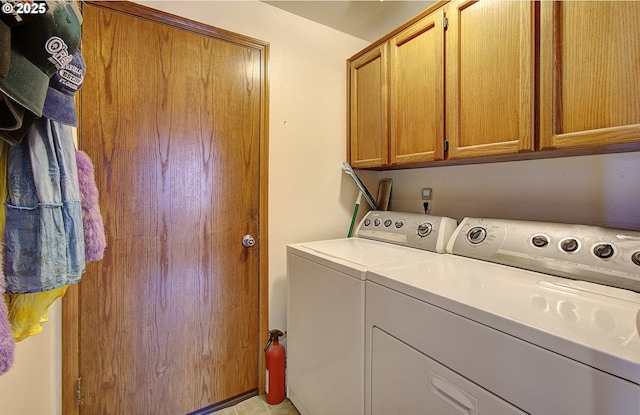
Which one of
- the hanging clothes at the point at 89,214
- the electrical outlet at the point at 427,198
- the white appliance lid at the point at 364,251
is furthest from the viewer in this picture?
the electrical outlet at the point at 427,198

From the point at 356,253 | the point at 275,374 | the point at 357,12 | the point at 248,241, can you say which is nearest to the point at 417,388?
the point at 356,253

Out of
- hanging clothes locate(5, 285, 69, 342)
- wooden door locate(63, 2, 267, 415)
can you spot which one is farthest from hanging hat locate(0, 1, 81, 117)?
wooden door locate(63, 2, 267, 415)

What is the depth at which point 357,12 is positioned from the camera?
175cm

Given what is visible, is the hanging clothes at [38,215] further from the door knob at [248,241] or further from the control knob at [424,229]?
the control knob at [424,229]

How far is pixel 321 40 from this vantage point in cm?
186

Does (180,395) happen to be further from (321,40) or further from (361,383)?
(321,40)

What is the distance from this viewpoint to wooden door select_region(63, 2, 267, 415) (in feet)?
4.24

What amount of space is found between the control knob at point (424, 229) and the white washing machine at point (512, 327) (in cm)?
24

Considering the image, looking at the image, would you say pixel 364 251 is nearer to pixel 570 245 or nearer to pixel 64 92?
pixel 570 245

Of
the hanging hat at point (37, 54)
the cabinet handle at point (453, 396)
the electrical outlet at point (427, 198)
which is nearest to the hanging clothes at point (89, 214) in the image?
the hanging hat at point (37, 54)

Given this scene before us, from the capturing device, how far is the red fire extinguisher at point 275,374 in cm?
159

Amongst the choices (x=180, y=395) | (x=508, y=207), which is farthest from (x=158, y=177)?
(x=508, y=207)

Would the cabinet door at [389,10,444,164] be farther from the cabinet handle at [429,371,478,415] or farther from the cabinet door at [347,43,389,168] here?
the cabinet handle at [429,371,478,415]

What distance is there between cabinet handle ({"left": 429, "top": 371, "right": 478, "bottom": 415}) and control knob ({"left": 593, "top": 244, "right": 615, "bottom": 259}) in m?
0.68
